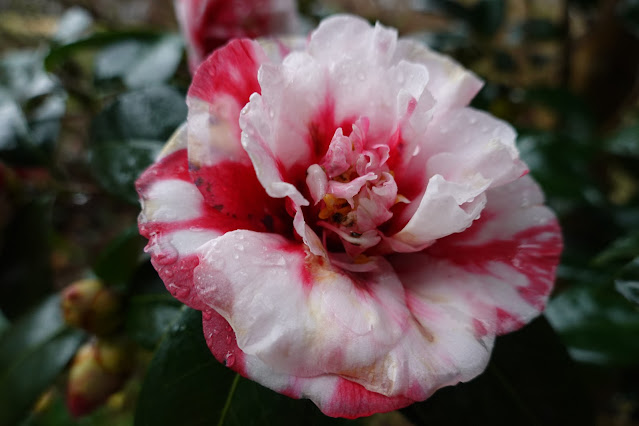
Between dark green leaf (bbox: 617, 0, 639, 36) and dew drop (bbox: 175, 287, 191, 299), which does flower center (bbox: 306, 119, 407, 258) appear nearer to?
dew drop (bbox: 175, 287, 191, 299)

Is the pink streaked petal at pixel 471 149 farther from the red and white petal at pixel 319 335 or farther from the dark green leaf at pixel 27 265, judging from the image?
the dark green leaf at pixel 27 265

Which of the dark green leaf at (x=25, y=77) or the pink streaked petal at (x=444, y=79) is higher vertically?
the pink streaked petal at (x=444, y=79)

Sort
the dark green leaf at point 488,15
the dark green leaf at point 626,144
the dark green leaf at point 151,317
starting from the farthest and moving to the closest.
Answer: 1. the dark green leaf at point 488,15
2. the dark green leaf at point 626,144
3. the dark green leaf at point 151,317

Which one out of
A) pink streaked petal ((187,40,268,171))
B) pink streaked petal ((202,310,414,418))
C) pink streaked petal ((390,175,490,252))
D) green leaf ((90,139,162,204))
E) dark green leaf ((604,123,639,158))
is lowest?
dark green leaf ((604,123,639,158))

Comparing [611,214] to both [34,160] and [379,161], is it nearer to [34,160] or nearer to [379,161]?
[379,161]

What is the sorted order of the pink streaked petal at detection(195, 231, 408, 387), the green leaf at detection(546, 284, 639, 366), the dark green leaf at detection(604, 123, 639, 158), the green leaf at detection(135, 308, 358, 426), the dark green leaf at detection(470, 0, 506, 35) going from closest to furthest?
the pink streaked petal at detection(195, 231, 408, 387) < the green leaf at detection(135, 308, 358, 426) < the green leaf at detection(546, 284, 639, 366) < the dark green leaf at detection(604, 123, 639, 158) < the dark green leaf at detection(470, 0, 506, 35)

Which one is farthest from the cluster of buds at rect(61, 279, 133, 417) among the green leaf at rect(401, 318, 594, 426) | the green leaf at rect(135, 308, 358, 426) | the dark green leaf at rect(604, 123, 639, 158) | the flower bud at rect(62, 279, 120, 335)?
the dark green leaf at rect(604, 123, 639, 158)

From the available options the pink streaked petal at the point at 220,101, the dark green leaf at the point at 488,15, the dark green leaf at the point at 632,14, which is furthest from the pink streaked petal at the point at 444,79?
the dark green leaf at the point at 488,15
